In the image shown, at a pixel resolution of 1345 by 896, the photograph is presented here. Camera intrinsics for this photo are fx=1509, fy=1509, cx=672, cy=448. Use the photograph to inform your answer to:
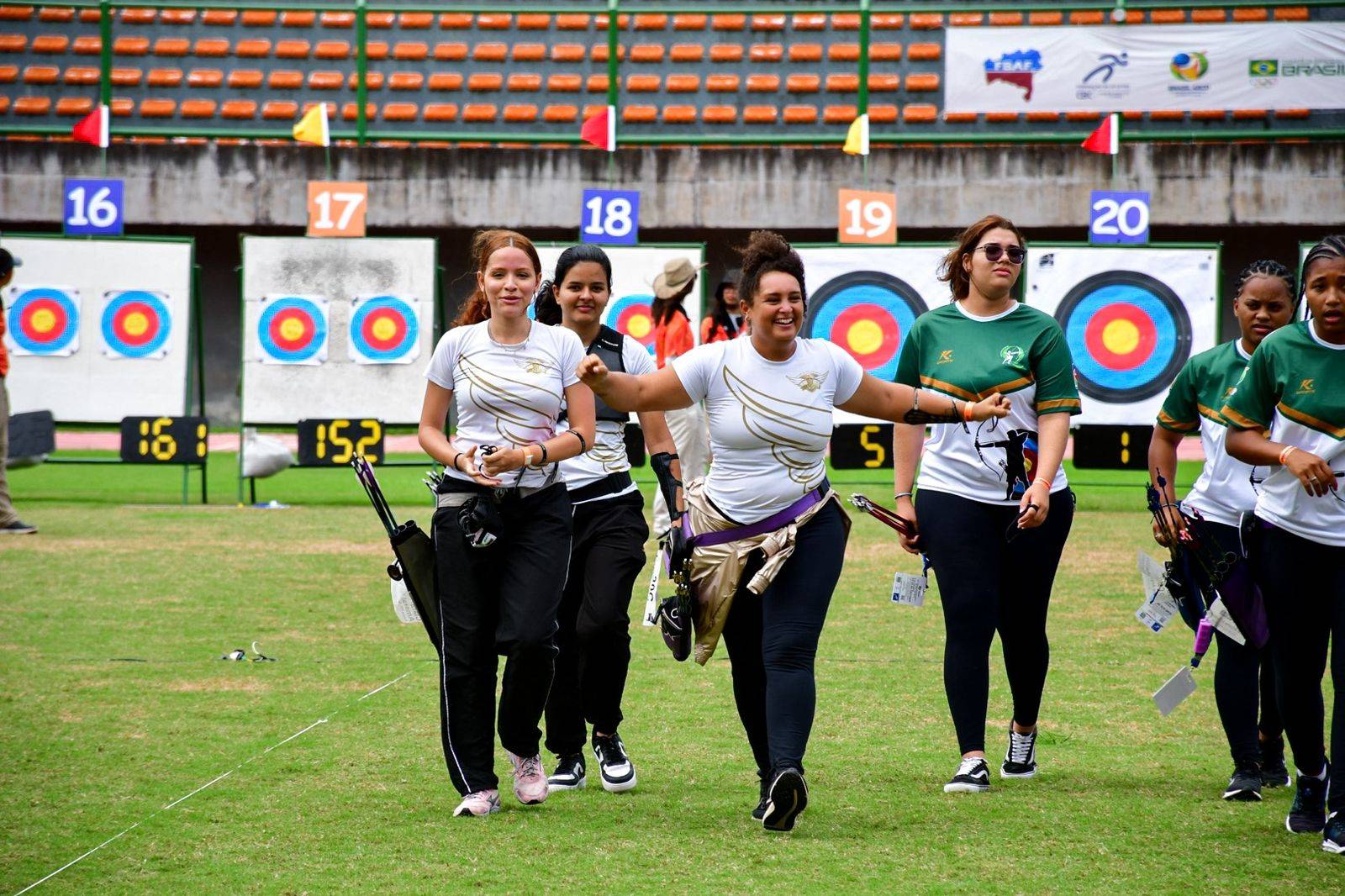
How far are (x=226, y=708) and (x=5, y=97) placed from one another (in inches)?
744

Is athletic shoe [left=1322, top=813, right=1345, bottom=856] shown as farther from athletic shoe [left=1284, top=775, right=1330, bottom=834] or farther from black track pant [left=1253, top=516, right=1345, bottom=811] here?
athletic shoe [left=1284, top=775, right=1330, bottom=834]

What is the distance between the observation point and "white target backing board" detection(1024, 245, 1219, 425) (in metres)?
12.3

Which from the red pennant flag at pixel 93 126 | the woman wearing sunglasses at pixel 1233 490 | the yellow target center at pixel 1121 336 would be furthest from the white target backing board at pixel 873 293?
the woman wearing sunglasses at pixel 1233 490

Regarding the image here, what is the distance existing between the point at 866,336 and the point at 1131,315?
2.18 m

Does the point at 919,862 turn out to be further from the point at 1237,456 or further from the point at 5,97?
the point at 5,97

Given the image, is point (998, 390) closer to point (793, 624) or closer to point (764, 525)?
point (764, 525)

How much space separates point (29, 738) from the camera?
4723 mm

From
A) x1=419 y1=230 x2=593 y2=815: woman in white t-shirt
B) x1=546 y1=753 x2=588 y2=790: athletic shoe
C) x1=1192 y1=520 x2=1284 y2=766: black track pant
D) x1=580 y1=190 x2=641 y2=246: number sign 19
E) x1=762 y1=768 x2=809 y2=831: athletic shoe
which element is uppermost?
x1=580 y1=190 x2=641 y2=246: number sign 19

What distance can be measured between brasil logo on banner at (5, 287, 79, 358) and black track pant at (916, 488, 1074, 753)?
10.6 meters

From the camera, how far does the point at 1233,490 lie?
4.32 metres

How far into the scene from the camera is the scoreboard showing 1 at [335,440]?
39.7 ft

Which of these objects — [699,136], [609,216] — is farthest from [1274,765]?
[699,136]

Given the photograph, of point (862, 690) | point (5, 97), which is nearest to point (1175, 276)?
point (862, 690)

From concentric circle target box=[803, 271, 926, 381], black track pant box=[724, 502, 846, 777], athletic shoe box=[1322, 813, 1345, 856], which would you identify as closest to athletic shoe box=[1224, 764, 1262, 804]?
athletic shoe box=[1322, 813, 1345, 856]
